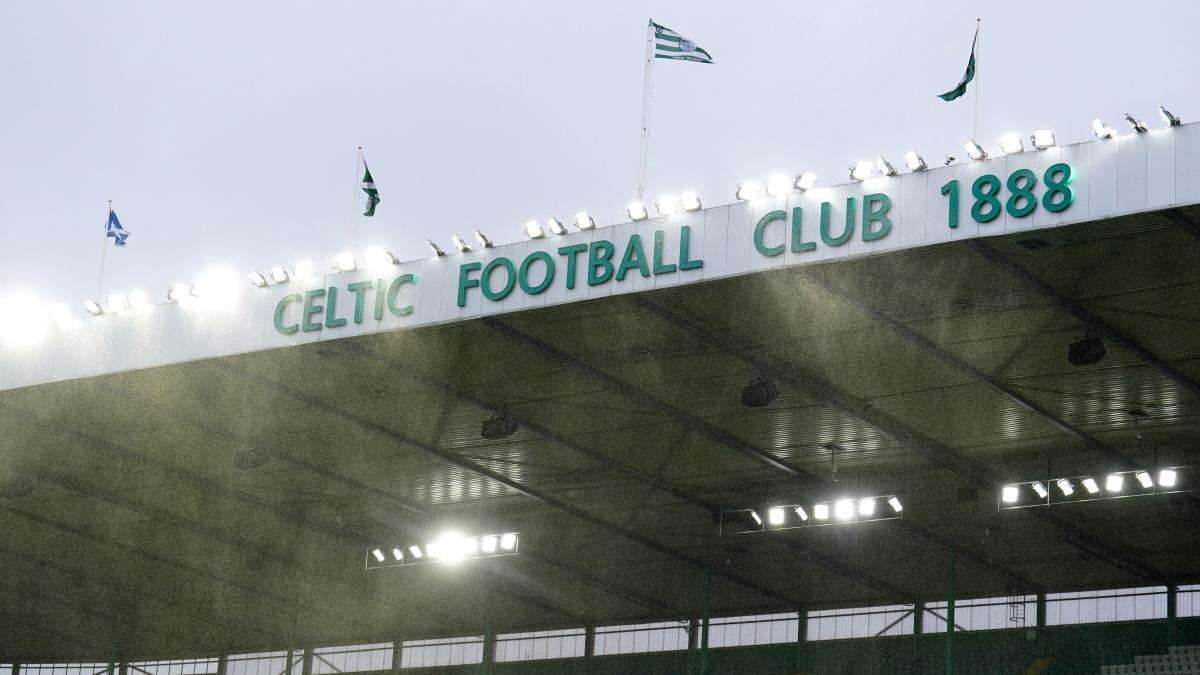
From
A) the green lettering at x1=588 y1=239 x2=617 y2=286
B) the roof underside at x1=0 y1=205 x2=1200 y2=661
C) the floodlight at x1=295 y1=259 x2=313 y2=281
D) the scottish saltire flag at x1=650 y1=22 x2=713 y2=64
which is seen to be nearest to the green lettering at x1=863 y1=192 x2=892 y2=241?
the roof underside at x1=0 y1=205 x2=1200 y2=661

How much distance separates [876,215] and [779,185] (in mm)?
1589

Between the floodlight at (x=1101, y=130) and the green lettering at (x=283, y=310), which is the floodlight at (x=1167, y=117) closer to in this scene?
the floodlight at (x=1101, y=130)

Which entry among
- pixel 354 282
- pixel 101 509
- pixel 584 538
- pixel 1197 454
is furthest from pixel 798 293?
pixel 101 509

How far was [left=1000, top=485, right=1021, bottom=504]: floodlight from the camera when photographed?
33688mm

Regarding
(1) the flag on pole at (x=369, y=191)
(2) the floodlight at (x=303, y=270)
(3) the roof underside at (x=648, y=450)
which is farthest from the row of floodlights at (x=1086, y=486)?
(2) the floodlight at (x=303, y=270)

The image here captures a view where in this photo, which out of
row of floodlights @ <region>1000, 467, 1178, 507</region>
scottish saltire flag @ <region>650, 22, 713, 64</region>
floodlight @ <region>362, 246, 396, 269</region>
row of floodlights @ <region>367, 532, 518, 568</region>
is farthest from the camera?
row of floodlights @ <region>367, 532, 518, 568</region>

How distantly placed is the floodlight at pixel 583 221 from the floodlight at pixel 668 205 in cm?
113

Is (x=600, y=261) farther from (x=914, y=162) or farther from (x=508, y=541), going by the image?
(x=508, y=541)

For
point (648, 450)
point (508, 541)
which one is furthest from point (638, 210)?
point (508, 541)

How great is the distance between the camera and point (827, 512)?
35.1m

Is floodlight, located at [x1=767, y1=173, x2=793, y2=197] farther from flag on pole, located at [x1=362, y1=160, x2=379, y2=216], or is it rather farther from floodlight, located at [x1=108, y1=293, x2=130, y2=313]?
floodlight, located at [x1=108, y1=293, x2=130, y2=313]

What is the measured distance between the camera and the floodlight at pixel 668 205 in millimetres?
Answer: 24594

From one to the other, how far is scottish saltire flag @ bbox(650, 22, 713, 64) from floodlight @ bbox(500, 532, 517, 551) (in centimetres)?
1376

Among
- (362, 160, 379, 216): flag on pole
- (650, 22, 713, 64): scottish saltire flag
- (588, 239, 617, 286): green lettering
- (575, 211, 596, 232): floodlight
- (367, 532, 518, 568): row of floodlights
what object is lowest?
(367, 532, 518, 568): row of floodlights
